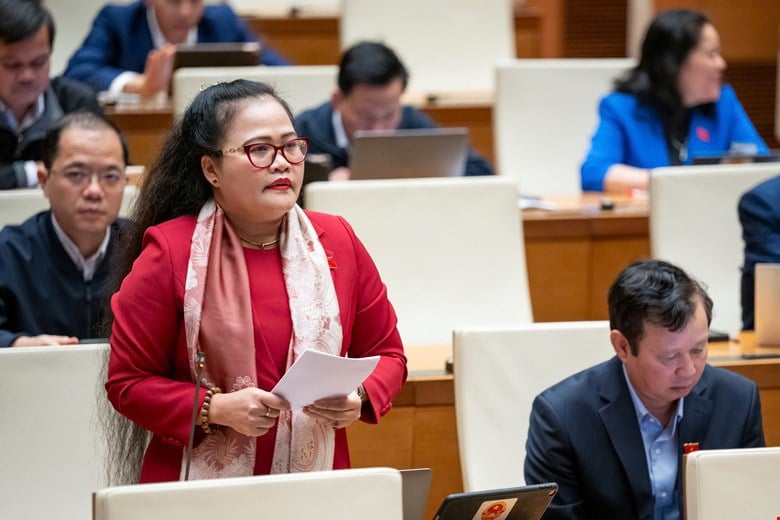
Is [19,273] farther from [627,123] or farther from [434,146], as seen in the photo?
[627,123]

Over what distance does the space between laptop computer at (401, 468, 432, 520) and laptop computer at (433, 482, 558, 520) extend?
26 mm

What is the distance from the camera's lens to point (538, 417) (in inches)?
84.2

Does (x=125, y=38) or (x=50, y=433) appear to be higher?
(x=125, y=38)

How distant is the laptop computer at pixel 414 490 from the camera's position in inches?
66.9

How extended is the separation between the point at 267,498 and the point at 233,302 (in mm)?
278

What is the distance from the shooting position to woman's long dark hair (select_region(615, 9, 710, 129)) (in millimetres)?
3906

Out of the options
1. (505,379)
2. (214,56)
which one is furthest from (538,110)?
(505,379)

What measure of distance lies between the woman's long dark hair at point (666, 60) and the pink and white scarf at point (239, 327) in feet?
7.85

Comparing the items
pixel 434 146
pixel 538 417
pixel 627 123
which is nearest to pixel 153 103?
pixel 434 146

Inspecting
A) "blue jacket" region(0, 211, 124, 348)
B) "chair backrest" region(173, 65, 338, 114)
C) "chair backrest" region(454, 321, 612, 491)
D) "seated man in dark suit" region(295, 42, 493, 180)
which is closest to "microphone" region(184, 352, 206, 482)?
"chair backrest" region(454, 321, 612, 491)

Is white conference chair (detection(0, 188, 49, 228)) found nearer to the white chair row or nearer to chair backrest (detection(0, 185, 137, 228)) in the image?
chair backrest (detection(0, 185, 137, 228))

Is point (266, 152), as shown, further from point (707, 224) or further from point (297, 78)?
point (297, 78)

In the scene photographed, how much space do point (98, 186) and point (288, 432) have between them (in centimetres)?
106

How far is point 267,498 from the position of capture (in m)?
1.57
